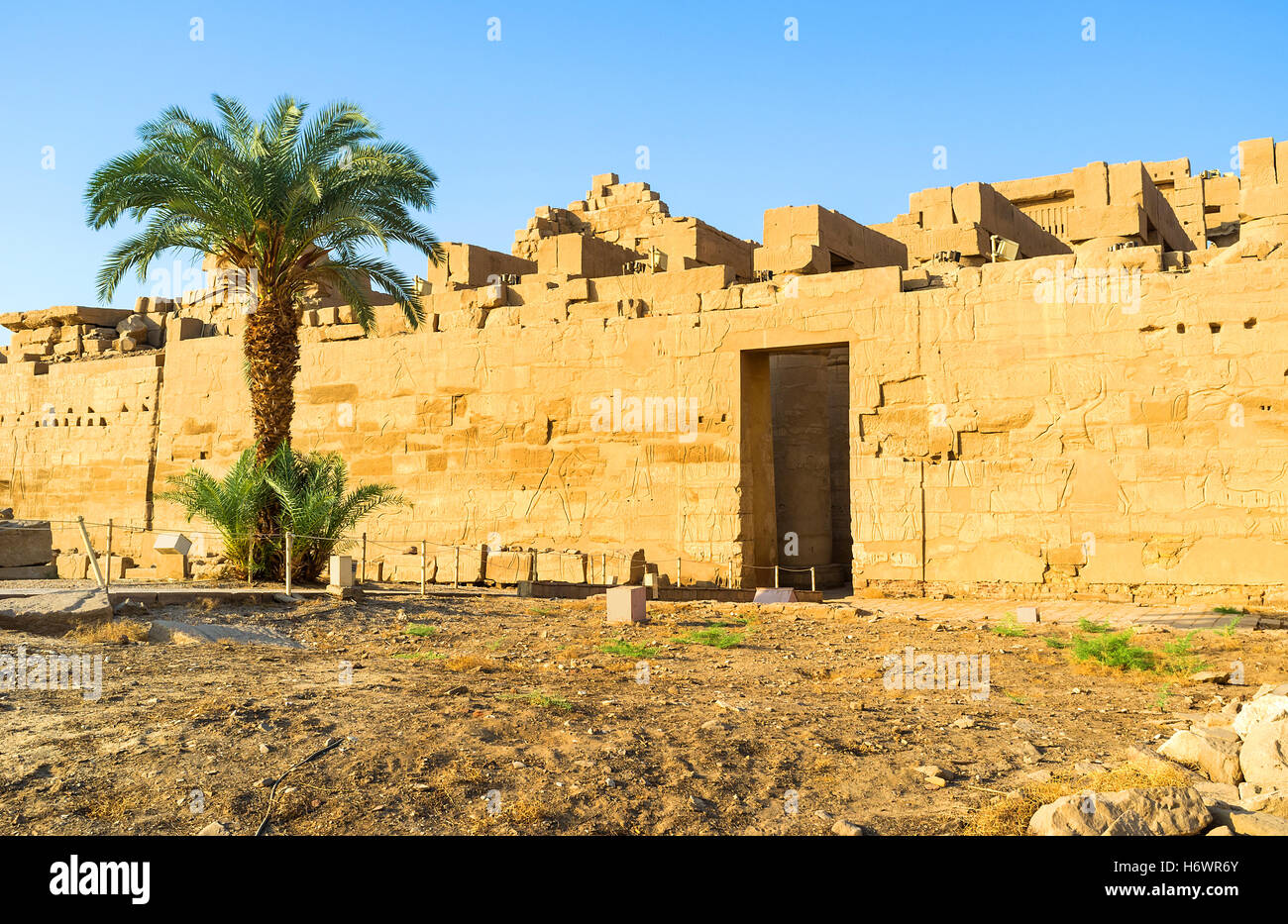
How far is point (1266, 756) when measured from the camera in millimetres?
4039

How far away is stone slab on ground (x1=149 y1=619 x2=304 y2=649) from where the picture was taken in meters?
7.11

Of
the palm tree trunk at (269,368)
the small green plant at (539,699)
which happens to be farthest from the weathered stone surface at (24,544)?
the small green plant at (539,699)

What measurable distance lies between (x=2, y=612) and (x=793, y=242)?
9.13 metres

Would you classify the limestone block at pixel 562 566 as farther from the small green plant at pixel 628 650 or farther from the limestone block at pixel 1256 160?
the limestone block at pixel 1256 160

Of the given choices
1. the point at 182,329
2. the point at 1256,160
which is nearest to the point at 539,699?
the point at 182,329

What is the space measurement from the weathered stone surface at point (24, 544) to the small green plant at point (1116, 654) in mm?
9811

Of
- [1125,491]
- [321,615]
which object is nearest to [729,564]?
[1125,491]

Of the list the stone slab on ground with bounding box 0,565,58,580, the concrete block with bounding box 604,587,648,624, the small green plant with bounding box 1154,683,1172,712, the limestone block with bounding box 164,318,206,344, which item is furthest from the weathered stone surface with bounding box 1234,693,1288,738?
the limestone block with bounding box 164,318,206,344

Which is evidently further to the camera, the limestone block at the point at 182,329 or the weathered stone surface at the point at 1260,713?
the limestone block at the point at 182,329

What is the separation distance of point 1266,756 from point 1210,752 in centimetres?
30

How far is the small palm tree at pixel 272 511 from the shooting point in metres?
10.5

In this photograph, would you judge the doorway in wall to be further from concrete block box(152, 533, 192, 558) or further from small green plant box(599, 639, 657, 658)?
concrete block box(152, 533, 192, 558)
